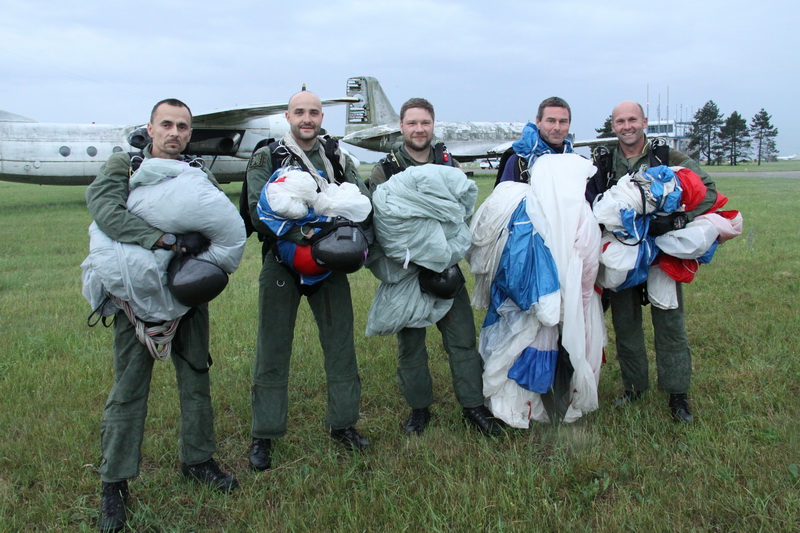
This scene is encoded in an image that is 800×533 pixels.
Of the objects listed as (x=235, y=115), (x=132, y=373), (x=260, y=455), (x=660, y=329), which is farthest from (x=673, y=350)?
(x=235, y=115)

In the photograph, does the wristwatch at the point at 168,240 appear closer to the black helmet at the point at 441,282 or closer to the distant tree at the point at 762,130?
the black helmet at the point at 441,282

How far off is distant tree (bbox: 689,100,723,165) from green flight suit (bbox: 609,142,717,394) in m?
80.3

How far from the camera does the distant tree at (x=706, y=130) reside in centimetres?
7475

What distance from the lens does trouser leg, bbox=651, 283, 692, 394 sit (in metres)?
3.60

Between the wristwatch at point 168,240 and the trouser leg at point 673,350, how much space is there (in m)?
2.84

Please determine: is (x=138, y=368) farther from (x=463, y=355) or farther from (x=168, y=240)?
(x=463, y=355)

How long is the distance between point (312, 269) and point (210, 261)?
535mm

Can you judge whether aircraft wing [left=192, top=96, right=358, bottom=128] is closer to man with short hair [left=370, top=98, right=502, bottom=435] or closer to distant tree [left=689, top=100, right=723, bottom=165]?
man with short hair [left=370, top=98, right=502, bottom=435]

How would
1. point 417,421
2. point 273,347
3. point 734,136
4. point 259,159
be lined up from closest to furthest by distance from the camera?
point 259,159
point 273,347
point 417,421
point 734,136

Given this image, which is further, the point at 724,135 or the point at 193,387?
the point at 724,135

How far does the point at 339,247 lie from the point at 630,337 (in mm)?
2095

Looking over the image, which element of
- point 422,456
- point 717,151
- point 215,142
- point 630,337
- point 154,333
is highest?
point 717,151

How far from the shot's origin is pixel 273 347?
3299 mm

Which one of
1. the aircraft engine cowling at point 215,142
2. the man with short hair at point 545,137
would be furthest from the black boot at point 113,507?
the aircraft engine cowling at point 215,142
